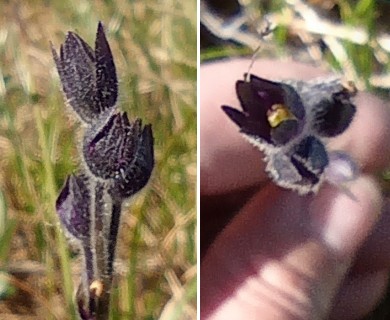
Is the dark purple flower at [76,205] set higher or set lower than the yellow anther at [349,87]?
lower

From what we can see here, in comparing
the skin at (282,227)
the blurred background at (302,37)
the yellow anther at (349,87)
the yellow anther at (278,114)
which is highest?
the blurred background at (302,37)

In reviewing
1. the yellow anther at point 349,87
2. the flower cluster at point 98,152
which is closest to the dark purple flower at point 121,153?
the flower cluster at point 98,152

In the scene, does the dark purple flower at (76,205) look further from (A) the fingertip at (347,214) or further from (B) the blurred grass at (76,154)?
(A) the fingertip at (347,214)

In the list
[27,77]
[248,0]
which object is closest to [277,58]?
[248,0]

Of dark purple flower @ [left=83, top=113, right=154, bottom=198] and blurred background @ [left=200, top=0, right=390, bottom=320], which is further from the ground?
blurred background @ [left=200, top=0, right=390, bottom=320]

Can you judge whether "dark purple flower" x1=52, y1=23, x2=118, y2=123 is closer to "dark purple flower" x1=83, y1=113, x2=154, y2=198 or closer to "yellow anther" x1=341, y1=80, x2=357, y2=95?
"dark purple flower" x1=83, y1=113, x2=154, y2=198

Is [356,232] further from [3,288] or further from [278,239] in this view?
[3,288]

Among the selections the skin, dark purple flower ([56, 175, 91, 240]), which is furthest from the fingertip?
dark purple flower ([56, 175, 91, 240])
